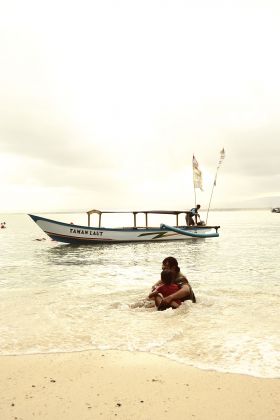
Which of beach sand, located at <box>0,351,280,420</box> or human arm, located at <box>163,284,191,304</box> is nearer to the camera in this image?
beach sand, located at <box>0,351,280,420</box>

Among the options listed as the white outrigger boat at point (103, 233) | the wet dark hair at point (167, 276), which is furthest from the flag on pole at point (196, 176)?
the wet dark hair at point (167, 276)

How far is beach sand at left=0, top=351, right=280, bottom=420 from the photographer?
13.2 feet

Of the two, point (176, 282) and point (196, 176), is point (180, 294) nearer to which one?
point (176, 282)

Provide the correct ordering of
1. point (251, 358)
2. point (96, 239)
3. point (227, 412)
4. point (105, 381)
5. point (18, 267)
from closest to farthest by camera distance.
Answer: point (227, 412), point (105, 381), point (251, 358), point (18, 267), point (96, 239)

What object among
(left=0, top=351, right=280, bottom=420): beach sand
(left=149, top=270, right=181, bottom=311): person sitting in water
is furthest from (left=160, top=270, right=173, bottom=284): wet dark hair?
(left=0, top=351, right=280, bottom=420): beach sand

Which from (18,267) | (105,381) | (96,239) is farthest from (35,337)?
(96,239)

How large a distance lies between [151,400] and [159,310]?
4.47 metres

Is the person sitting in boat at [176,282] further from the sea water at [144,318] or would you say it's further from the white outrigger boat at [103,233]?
the white outrigger boat at [103,233]

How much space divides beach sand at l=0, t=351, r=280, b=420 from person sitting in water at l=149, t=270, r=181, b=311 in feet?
9.69

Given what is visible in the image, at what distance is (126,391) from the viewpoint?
4555mm

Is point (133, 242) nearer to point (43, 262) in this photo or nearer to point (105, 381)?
point (43, 262)

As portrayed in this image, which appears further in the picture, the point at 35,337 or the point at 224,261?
the point at 224,261

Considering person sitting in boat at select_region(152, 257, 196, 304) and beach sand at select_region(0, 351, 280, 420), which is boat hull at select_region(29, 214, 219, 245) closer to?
person sitting in boat at select_region(152, 257, 196, 304)

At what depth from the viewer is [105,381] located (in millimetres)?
4879
